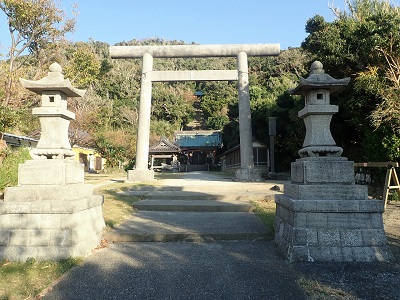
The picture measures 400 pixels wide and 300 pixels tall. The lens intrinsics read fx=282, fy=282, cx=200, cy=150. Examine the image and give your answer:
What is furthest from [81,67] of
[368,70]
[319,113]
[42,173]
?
[319,113]

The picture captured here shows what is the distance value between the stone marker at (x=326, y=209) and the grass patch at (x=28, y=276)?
2886 millimetres

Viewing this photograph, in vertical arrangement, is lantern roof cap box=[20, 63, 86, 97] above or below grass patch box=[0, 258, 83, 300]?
above

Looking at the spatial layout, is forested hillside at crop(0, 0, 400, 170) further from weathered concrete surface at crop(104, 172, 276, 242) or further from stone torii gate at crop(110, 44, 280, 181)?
weathered concrete surface at crop(104, 172, 276, 242)

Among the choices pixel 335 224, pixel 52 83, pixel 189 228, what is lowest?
pixel 189 228

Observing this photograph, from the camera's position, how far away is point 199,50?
550 inches

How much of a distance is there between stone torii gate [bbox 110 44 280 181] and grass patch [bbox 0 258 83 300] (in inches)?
385

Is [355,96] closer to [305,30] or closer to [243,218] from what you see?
[243,218]

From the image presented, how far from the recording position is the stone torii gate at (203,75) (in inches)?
536

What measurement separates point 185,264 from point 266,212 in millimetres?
3290

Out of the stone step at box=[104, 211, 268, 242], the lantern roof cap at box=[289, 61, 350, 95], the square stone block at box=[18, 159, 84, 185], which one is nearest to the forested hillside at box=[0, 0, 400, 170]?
the lantern roof cap at box=[289, 61, 350, 95]

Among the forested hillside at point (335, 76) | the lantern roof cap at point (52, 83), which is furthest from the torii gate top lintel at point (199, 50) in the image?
the lantern roof cap at point (52, 83)

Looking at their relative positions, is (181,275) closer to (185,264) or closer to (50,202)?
(185,264)

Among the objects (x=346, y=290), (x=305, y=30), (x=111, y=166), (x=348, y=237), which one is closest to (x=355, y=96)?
(x=348, y=237)

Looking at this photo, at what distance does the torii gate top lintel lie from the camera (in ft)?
45.3
